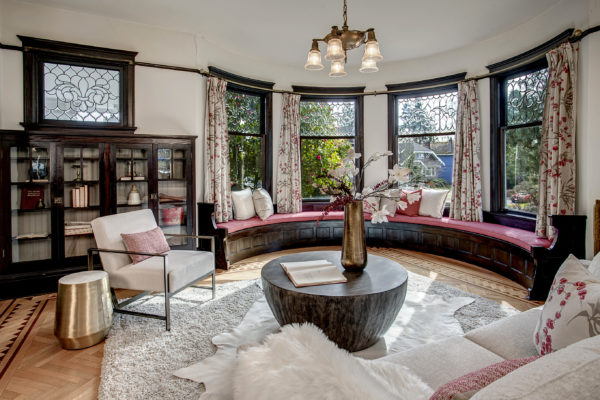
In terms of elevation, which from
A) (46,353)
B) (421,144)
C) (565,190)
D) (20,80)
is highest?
(20,80)

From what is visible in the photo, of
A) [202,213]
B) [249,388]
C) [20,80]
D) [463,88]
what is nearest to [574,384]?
[249,388]

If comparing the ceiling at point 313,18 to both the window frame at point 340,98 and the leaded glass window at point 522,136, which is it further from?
the window frame at point 340,98

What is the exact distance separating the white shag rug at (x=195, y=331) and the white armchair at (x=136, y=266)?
0.17 metres

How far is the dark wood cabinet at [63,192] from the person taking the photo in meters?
3.33

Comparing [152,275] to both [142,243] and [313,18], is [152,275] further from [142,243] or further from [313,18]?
[313,18]

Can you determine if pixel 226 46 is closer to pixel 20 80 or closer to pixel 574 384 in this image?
pixel 20 80

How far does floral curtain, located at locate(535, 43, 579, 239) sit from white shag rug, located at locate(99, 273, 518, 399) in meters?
1.31

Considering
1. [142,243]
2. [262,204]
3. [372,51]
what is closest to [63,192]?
[142,243]

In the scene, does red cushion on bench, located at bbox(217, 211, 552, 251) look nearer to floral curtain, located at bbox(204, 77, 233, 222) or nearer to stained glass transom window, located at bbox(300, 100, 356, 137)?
floral curtain, located at bbox(204, 77, 233, 222)

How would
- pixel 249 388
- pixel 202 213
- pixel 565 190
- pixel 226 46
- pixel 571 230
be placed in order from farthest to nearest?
pixel 226 46 < pixel 202 213 < pixel 565 190 < pixel 571 230 < pixel 249 388

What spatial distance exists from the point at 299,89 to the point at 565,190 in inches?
157

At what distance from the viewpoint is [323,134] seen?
5.98 m

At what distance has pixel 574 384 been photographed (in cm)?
55

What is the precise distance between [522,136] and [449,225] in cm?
144
